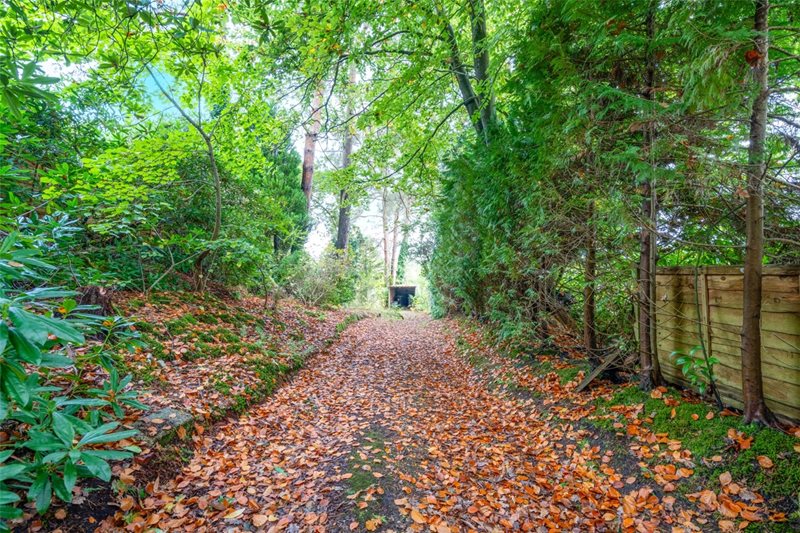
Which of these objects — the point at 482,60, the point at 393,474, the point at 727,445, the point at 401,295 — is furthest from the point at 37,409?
the point at 401,295

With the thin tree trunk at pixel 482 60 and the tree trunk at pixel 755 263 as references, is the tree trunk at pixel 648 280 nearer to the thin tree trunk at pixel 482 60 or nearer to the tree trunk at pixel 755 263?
the tree trunk at pixel 755 263

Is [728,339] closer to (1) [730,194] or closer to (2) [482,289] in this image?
(1) [730,194]

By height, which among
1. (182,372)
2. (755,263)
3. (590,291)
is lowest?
(182,372)

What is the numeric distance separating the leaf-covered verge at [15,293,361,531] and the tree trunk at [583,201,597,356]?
4036 mm

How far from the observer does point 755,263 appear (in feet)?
8.08

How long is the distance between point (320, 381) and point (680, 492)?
14.4 ft

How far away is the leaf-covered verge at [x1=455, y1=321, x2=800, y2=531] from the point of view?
2.14 m

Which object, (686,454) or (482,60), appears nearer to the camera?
(686,454)

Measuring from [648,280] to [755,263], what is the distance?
924mm

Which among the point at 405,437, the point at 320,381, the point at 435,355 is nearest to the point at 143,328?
the point at 320,381

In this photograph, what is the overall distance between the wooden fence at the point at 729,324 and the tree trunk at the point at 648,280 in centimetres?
11

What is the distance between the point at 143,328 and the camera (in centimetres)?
437

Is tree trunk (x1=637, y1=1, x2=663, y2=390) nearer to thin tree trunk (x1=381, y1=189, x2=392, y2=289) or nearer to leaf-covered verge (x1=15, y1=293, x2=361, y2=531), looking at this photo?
leaf-covered verge (x1=15, y1=293, x2=361, y2=531)

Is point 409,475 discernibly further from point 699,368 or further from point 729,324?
point 729,324
